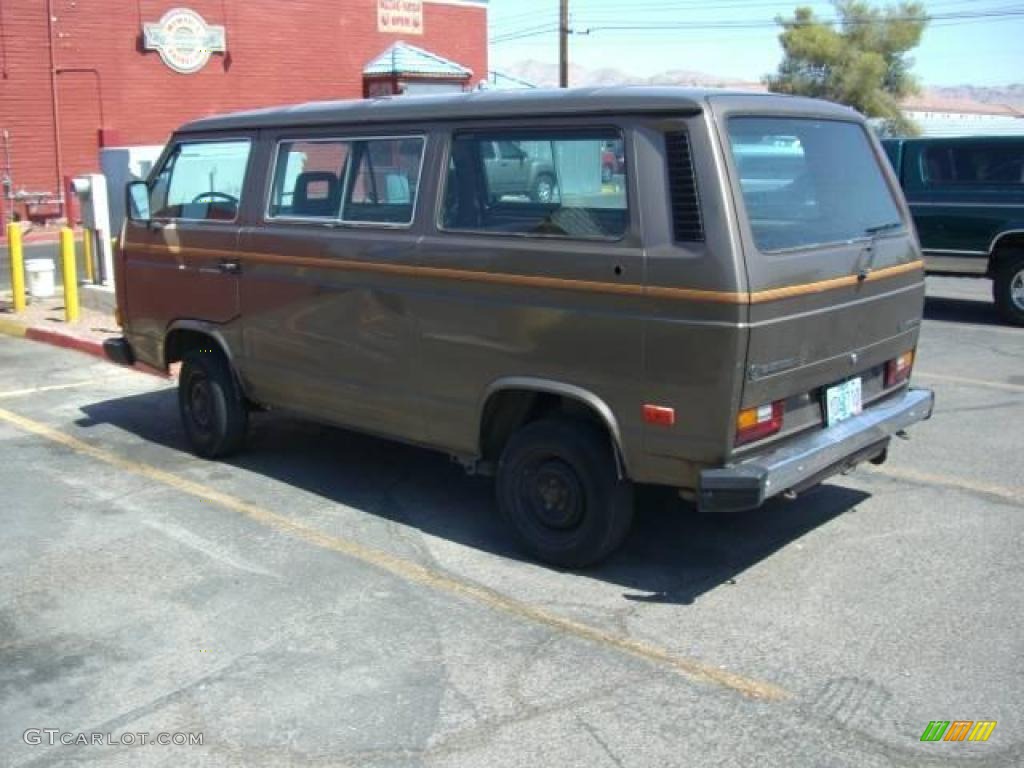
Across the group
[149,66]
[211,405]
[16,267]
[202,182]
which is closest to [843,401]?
[211,405]

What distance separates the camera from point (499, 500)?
5051 mm

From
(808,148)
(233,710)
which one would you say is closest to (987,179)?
(808,148)

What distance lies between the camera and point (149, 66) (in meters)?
25.2

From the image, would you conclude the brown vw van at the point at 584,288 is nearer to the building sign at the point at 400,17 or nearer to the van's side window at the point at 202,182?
the van's side window at the point at 202,182

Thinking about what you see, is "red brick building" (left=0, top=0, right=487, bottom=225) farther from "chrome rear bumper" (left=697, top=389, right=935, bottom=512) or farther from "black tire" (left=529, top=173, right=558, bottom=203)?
"chrome rear bumper" (left=697, top=389, right=935, bottom=512)

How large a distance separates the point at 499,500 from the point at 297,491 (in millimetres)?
1555

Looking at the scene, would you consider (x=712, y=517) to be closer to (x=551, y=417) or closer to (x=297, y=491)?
(x=551, y=417)

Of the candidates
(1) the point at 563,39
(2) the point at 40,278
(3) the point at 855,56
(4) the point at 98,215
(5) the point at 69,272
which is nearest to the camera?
(5) the point at 69,272

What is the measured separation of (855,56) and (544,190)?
64.7 metres

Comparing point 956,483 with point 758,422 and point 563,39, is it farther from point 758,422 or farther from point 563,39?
point 563,39

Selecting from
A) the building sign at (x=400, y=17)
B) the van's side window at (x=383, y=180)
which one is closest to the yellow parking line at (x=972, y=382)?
the van's side window at (x=383, y=180)

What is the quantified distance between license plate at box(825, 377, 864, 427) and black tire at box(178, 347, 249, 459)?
351cm

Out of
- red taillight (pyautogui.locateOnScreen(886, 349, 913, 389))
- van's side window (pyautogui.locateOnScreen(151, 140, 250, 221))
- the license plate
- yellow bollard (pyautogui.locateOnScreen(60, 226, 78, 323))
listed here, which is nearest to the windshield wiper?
the license plate

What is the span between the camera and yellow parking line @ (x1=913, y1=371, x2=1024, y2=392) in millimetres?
8344
